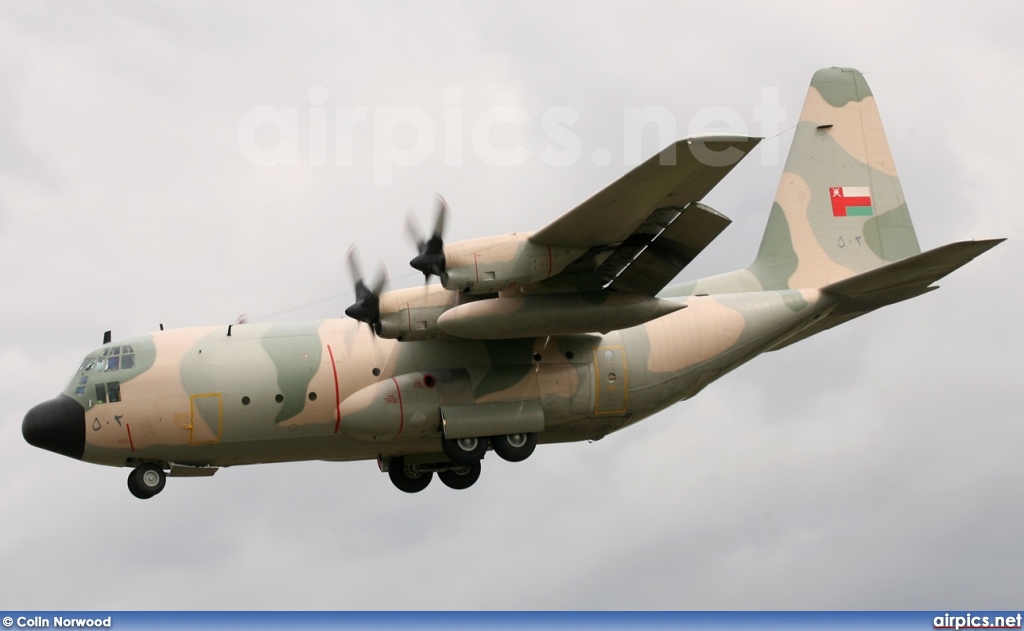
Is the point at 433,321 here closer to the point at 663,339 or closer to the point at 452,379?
the point at 452,379

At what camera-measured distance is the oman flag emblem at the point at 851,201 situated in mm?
25859

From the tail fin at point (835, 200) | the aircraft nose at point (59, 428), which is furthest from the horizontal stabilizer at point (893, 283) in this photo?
the aircraft nose at point (59, 428)

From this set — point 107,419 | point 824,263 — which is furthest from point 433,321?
point 824,263

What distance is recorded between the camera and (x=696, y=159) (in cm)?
1834

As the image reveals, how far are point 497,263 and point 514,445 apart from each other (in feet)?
11.9

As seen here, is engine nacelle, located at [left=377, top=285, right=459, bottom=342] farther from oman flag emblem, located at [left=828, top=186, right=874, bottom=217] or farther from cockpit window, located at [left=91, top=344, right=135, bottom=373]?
oman flag emblem, located at [left=828, top=186, right=874, bottom=217]

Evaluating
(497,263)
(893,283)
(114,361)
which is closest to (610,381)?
(497,263)

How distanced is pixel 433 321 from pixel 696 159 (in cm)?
527

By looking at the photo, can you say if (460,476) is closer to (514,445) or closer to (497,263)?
(514,445)

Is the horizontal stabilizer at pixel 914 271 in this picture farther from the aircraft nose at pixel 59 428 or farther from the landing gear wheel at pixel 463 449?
the aircraft nose at pixel 59 428

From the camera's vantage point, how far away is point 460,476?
24.4 m

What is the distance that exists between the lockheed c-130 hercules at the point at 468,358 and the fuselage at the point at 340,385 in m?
0.03

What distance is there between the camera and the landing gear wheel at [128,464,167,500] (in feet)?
72.5

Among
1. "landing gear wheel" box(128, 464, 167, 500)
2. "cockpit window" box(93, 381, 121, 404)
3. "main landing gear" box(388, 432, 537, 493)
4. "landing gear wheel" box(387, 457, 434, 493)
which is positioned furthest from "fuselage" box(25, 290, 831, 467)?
"landing gear wheel" box(387, 457, 434, 493)
